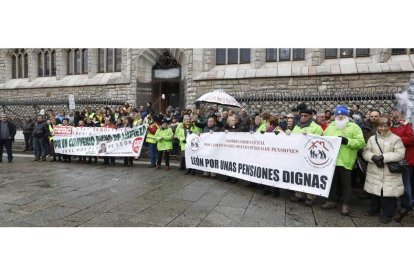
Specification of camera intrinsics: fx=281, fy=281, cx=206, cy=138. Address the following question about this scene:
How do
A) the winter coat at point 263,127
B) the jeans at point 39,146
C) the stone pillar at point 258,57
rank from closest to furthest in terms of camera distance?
the winter coat at point 263,127 → the jeans at point 39,146 → the stone pillar at point 258,57

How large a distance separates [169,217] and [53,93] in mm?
18807

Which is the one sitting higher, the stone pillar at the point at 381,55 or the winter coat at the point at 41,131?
the stone pillar at the point at 381,55

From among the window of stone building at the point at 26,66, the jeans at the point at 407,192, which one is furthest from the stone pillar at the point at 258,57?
the window of stone building at the point at 26,66

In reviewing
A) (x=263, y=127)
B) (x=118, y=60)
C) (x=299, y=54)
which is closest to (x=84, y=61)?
(x=118, y=60)

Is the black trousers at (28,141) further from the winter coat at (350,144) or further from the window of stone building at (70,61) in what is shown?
the winter coat at (350,144)

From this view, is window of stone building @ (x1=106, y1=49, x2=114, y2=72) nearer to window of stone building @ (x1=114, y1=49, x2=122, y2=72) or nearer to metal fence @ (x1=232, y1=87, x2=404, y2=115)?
window of stone building @ (x1=114, y1=49, x2=122, y2=72)

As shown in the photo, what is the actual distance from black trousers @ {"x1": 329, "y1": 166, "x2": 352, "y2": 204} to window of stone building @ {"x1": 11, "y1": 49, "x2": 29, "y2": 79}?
23.4 metres

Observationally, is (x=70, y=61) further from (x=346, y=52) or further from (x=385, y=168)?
(x=385, y=168)

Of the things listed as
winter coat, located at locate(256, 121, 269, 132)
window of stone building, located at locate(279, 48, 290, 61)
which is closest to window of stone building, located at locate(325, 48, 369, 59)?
window of stone building, located at locate(279, 48, 290, 61)

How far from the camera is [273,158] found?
5574mm

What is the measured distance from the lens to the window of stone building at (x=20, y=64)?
2130 cm

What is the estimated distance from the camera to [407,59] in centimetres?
1286

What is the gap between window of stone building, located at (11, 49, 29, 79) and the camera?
21.3 metres

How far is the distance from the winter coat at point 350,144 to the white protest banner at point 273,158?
0.15 metres
